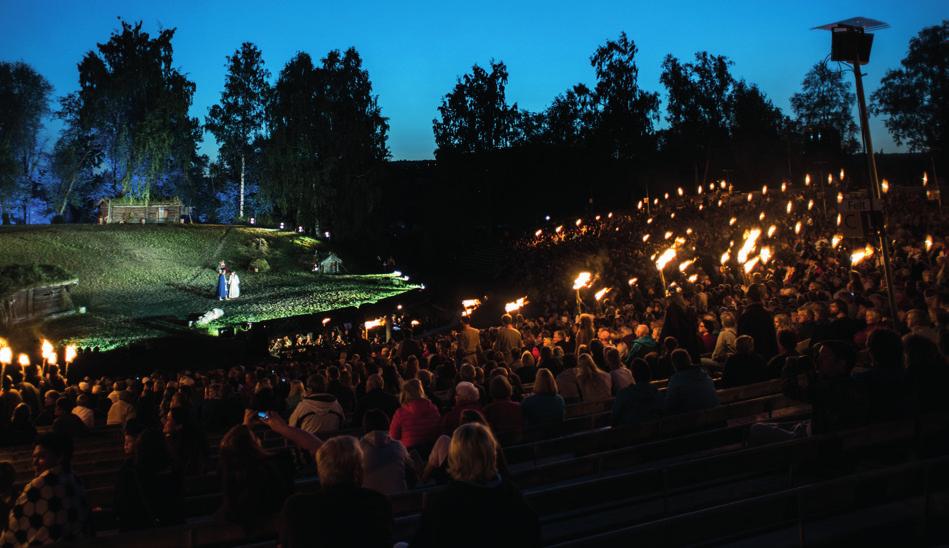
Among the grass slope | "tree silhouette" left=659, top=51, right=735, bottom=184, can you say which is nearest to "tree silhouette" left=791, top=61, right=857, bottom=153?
"tree silhouette" left=659, top=51, right=735, bottom=184

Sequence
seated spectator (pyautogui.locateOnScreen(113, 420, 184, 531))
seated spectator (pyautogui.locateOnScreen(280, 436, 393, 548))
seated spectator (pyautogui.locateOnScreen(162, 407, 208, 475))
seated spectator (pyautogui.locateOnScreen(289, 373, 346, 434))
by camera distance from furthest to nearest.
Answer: seated spectator (pyautogui.locateOnScreen(289, 373, 346, 434)), seated spectator (pyautogui.locateOnScreen(162, 407, 208, 475)), seated spectator (pyautogui.locateOnScreen(113, 420, 184, 531)), seated spectator (pyautogui.locateOnScreen(280, 436, 393, 548))

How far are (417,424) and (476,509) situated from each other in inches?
154

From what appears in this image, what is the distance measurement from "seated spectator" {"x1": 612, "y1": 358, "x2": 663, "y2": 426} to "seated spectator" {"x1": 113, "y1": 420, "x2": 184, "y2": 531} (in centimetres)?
412

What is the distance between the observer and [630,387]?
7.79 m

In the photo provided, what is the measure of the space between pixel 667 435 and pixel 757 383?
6.45 ft

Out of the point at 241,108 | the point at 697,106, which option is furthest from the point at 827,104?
the point at 241,108

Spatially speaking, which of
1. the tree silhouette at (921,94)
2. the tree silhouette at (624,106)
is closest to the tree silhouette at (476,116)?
the tree silhouette at (624,106)

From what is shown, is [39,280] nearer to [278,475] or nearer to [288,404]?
[288,404]

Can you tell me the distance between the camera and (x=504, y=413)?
7.76 meters

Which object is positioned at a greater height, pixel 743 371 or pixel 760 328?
pixel 760 328

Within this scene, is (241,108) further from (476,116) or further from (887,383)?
(887,383)

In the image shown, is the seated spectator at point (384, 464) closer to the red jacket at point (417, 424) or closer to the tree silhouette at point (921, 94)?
the red jacket at point (417, 424)

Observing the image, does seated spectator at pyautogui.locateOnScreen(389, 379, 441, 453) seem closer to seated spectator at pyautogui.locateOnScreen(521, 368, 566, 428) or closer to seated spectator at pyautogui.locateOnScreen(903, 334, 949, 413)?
seated spectator at pyautogui.locateOnScreen(521, 368, 566, 428)

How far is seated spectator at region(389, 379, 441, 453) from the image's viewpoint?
290 inches
